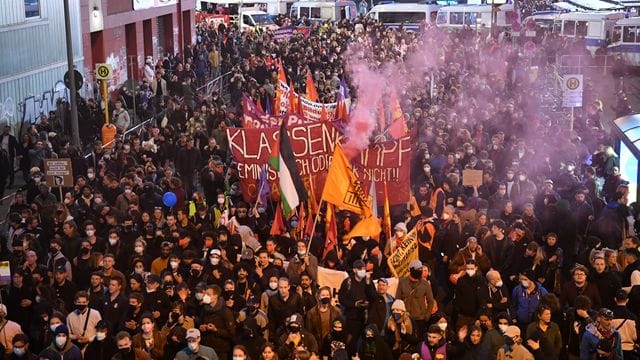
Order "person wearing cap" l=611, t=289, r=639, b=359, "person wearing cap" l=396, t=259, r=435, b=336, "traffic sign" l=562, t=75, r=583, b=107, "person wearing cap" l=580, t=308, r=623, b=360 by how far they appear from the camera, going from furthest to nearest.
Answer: "traffic sign" l=562, t=75, r=583, b=107
"person wearing cap" l=396, t=259, r=435, b=336
"person wearing cap" l=611, t=289, r=639, b=359
"person wearing cap" l=580, t=308, r=623, b=360

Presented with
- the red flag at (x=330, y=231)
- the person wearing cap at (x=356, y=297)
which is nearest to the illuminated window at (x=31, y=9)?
the red flag at (x=330, y=231)

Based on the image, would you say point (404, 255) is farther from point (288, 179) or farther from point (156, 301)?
point (156, 301)

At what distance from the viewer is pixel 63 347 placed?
1108 cm

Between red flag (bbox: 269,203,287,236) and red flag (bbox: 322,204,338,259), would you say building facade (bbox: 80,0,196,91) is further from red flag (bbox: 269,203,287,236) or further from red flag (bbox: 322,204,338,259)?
red flag (bbox: 322,204,338,259)

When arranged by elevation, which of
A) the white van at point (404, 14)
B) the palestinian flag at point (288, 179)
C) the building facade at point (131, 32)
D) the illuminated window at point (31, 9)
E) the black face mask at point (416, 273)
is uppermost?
the illuminated window at point (31, 9)

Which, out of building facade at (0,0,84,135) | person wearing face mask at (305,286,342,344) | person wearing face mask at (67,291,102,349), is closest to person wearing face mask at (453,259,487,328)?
person wearing face mask at (305,286,342,344)

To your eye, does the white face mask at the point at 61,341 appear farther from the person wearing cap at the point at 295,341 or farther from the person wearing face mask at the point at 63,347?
the person wearing cap at the point at 295,341

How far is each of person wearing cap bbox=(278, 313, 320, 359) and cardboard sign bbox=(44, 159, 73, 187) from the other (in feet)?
23.8

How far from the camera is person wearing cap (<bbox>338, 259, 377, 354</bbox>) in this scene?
40.7 feet

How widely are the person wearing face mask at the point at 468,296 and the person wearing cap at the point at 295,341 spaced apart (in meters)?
2.06

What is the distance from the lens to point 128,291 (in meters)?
12.9

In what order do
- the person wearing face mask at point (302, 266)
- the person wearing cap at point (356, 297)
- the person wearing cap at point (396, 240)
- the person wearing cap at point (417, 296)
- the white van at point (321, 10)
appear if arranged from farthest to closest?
the white van at point (321, 10) → the person wearing cap at point (396, 240) → the person wearing face mask at point (302, 266) → the person wearing cap at point (417, 296) → the person wearing cap at point (356, 297)

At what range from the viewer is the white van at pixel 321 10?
6303 centimetres

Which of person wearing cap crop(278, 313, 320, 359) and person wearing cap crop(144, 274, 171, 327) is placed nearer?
person wearing cap crop(278, 313, 320, 359)
